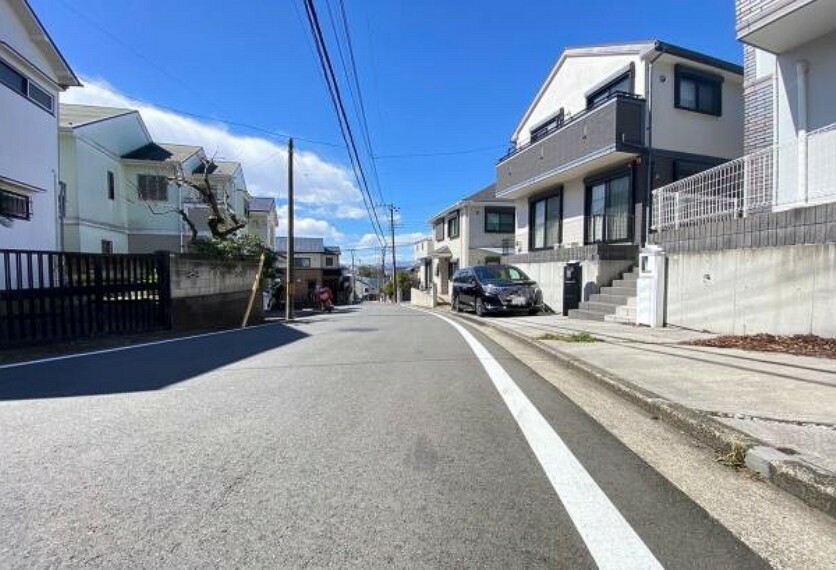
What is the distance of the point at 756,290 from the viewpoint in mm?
8789

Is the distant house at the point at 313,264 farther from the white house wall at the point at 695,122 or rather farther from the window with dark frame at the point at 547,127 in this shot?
the white house wall at the point at 695,122

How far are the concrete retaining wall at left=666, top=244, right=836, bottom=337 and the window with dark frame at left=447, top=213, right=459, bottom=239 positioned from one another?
938 inches

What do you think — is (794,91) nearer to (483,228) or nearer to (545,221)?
(545,221)

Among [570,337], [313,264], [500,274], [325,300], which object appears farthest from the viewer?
[313,264]

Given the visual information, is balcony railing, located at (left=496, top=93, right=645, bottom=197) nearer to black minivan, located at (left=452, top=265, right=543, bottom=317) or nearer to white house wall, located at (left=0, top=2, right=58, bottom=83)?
black minivan, located at (left=452, top=265, right=543, bottom=317)

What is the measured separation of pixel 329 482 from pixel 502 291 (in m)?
14.0

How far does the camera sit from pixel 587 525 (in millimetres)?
2717

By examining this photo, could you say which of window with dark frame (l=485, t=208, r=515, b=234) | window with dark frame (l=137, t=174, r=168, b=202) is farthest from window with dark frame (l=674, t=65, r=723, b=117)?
window with dark frame (l=137, t=174, r=168, b=202)

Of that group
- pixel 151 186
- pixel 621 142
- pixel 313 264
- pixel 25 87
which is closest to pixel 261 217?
pixel 313 264

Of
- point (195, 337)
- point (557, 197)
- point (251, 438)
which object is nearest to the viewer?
point (251, 438)

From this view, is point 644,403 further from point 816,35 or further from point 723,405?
point 816,35

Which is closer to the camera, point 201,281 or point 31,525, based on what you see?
point 31,525

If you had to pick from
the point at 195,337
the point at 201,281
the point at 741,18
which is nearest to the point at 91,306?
the point at 195,337

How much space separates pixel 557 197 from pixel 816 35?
10.8 meters
